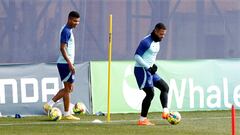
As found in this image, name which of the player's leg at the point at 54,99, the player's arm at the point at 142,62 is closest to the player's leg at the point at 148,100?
the player's arm at the point at 142,62

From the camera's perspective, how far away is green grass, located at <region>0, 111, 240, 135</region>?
13.6 meters

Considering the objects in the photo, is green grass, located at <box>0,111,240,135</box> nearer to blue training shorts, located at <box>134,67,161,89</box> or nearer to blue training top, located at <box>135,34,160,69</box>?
blue training shorts, located at <box>134,67,161,89</box>

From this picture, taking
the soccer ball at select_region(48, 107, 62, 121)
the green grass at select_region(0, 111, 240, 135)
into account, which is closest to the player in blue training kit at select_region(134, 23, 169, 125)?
the green grass at select_region(0, 111, 240, 135)

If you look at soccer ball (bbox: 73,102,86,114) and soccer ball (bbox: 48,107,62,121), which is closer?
soccer ball (bbox: 48,107,62,121)

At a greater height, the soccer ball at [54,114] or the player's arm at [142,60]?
the player's arm at [142,60]

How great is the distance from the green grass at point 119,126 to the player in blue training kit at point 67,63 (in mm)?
374

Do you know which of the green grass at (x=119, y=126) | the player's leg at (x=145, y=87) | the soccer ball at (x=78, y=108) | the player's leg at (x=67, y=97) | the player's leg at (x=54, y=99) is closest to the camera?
the green grass at (x=119, y=126)

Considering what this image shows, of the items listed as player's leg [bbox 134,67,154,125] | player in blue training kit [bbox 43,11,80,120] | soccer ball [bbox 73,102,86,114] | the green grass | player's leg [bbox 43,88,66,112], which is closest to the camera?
the green grass

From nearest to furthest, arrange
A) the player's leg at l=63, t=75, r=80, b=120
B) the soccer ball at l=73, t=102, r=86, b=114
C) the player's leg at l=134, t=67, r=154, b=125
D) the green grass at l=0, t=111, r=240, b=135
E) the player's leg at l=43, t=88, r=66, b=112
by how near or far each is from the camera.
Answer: the green grass at l=0, t=111, r=240, b=135
the player's leg at l=134, t=67, r=154, b=125
the player's leg at l=63, t=75, r=80, b=120
the player's leg at l=43, t=88, r=66, b=112
the soccer ball at l=73, t=102, r=86, b=114

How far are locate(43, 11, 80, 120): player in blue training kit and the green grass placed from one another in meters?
0.37

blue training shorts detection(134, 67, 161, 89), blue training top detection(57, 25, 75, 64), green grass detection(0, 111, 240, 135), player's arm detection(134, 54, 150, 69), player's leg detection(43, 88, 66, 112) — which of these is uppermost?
blue training top detection(57, 25, 75, 64)

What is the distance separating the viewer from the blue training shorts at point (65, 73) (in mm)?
15766

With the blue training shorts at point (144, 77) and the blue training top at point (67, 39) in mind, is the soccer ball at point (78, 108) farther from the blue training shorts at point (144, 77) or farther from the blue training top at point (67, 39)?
the blue training shorts at point (144, 77)

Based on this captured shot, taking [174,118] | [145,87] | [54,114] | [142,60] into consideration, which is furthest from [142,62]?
[54,114]
